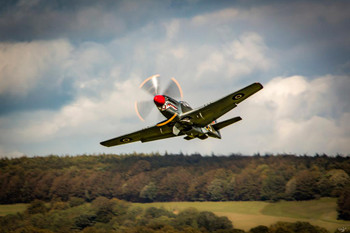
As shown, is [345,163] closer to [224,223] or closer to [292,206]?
[292,206]

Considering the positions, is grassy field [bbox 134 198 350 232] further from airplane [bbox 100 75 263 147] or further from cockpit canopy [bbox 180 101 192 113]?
cockpit canopy [bbox 180 101 192 113]

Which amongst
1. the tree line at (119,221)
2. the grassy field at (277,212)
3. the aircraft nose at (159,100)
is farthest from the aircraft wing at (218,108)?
the grassy field at (277,212)

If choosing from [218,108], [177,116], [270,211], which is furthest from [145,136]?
[270,211]

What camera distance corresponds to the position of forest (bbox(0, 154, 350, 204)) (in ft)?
278

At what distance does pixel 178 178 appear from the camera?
338ft

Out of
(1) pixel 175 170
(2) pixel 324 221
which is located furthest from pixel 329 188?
(1) pixel 175 170

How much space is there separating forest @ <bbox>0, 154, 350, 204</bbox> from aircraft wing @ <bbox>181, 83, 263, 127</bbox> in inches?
2201

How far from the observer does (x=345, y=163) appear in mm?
92000

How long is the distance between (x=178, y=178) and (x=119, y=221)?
31158mm

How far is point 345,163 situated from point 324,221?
32.5 m

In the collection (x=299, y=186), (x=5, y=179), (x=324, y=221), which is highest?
(x=5, y=179)

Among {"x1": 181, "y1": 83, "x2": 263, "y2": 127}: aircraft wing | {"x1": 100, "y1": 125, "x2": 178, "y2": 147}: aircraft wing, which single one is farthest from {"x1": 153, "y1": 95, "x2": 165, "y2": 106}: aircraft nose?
{"x1": 100, "y1": 125, "x2": 178, "y2": 147}: aircraft wing

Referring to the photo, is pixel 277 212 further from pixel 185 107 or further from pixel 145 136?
pixel 185 107

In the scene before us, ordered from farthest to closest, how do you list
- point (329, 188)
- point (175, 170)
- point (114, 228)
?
point (175, 170), point (329, 188), point (114, 228)
